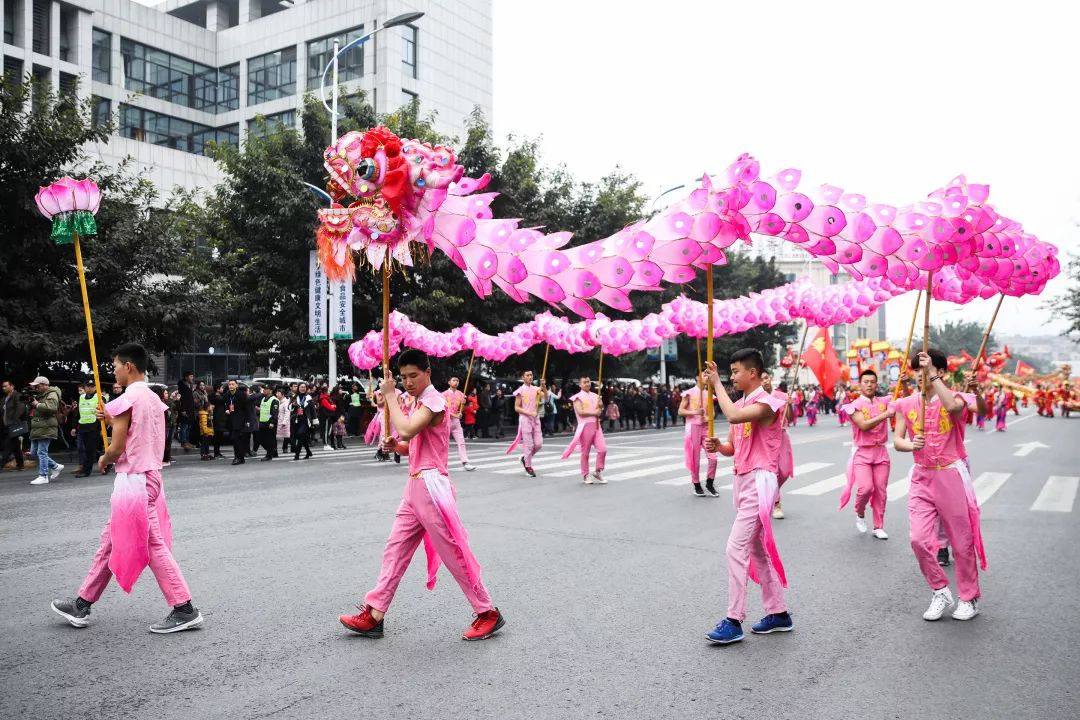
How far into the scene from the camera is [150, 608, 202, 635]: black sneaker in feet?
17.6

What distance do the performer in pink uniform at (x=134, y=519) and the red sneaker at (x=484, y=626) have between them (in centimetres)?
175

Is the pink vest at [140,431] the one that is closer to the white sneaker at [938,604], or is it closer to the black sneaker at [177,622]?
the black sneaker at [177,622]

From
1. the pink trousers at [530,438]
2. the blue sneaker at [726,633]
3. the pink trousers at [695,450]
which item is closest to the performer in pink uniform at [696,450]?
the pink trousers at [695,450]

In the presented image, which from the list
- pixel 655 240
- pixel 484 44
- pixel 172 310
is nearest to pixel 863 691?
pixel 655 240

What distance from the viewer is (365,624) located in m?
5.25

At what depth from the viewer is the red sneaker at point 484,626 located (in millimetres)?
5234

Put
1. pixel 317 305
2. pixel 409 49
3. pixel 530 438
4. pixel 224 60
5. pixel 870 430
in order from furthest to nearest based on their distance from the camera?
pixel 224 60 < pixel 409 49 < pixel 317 305 < pixel 530 438 < pixel 870 430

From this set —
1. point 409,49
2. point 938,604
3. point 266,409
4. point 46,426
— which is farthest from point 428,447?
point 409,49

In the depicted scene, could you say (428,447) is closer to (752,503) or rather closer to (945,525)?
(752,503)

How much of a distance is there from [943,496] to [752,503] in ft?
4.99

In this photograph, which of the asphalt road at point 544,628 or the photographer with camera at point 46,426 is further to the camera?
the photographer with camera at point 46,426

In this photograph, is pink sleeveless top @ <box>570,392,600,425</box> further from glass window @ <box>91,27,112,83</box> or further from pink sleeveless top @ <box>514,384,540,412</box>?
glass window @ <box>91,27,112,83</box>

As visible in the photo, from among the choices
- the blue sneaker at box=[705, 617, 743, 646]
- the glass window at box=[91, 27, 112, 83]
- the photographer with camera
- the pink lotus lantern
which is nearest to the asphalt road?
the blue sneaker at box=[705, 617, 743, 646]

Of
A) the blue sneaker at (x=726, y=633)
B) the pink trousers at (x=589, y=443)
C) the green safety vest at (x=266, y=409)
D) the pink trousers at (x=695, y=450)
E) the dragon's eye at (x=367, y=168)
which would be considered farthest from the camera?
the green safety vest at (x=266, y=409)
